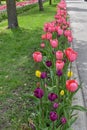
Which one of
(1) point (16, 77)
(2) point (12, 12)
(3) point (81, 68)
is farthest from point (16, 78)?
(2) point (12, 12)

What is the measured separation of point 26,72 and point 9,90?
50.7 inches

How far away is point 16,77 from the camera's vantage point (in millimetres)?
6918

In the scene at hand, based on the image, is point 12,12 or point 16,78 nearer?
point 16,78

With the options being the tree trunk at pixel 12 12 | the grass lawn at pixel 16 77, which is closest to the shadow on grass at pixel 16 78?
the grass lawn at pixel 16 77

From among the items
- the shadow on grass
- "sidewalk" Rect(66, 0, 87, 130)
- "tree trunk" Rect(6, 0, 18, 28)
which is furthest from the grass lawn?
"tree trunk" Rect(6, 0, 18, 28)

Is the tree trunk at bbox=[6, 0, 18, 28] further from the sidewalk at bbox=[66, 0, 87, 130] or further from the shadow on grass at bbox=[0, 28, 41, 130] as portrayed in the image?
the sidewalk at bbox=[66, 0, 87, 130]

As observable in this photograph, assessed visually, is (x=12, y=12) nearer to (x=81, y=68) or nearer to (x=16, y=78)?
(x=81, y=68)

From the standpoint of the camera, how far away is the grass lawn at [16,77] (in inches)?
191

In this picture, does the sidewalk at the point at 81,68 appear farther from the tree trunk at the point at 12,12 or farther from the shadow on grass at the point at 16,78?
the tree trunk at the point at 12,12

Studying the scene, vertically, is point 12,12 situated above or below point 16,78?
below

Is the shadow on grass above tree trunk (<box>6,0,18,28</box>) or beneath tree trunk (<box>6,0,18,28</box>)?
above

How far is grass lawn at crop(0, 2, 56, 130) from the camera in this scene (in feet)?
15.9

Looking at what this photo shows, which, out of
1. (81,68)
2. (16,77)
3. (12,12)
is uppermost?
(16,77)

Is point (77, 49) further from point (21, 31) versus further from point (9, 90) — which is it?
point (9, 90)
